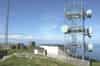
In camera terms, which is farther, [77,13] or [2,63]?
[2,63]

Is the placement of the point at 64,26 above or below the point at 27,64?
above

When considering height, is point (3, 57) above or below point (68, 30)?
below

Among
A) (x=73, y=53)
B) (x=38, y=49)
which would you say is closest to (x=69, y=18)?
(x=73, y=53)

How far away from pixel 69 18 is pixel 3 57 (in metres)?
3.36

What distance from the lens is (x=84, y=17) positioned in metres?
9.69

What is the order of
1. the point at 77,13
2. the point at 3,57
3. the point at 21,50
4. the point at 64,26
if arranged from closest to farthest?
the point at 77,13 < the point at 64,26 < the point at 3,57 < the point at 21,50

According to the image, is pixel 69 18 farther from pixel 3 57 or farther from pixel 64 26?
pixel 3 57

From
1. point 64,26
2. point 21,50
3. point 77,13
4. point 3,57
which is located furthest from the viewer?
point 21,50

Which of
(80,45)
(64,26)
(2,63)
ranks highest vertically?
(64,26)

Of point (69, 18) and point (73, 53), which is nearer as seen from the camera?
point (69, 18)

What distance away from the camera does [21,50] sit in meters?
12.1

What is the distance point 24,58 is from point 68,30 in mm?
2501

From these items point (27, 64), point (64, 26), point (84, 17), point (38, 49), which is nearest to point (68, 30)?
point (64, 26)

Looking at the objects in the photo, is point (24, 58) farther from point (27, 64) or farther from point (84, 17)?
point (84, 17)
